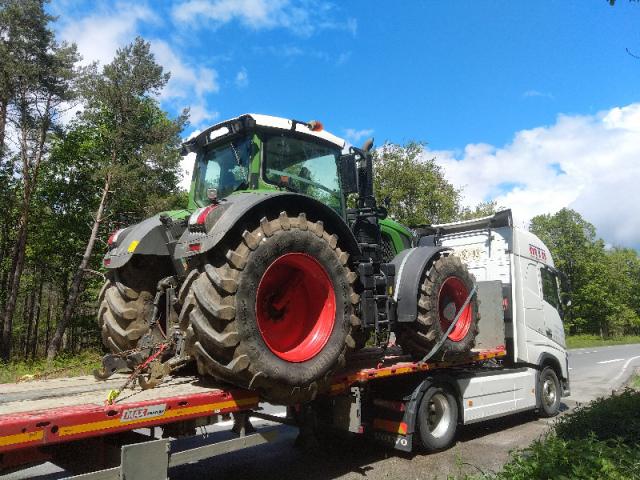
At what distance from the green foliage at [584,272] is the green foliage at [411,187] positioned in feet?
109

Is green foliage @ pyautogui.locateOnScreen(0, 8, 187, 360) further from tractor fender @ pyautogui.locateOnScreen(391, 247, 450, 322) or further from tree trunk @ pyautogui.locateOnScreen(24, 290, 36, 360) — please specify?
tractor fender @ pyautogui.locateOnScreen(391, 247, 450, 322)

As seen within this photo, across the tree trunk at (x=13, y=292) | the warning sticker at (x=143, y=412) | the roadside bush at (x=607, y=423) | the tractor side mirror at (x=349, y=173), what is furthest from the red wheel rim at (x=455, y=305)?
the tree trunk at (x=13, y=292)

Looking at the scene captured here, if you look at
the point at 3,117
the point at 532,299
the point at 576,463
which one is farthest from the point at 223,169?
the point at 3,117

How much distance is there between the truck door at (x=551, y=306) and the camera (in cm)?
909

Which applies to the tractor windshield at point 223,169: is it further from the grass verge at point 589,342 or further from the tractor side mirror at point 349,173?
the grass verge at point 589,342

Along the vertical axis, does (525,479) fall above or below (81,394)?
below

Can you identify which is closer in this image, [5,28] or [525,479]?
[525,479]

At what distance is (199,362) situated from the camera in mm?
4211

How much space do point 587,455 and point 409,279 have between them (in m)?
2.69

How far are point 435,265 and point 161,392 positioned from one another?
12.7 feet

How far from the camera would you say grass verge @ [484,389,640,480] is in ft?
13.5

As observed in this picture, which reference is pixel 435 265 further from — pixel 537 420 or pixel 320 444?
pixel 537 420

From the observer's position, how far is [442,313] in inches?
271

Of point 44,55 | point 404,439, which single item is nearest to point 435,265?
point 404,439
